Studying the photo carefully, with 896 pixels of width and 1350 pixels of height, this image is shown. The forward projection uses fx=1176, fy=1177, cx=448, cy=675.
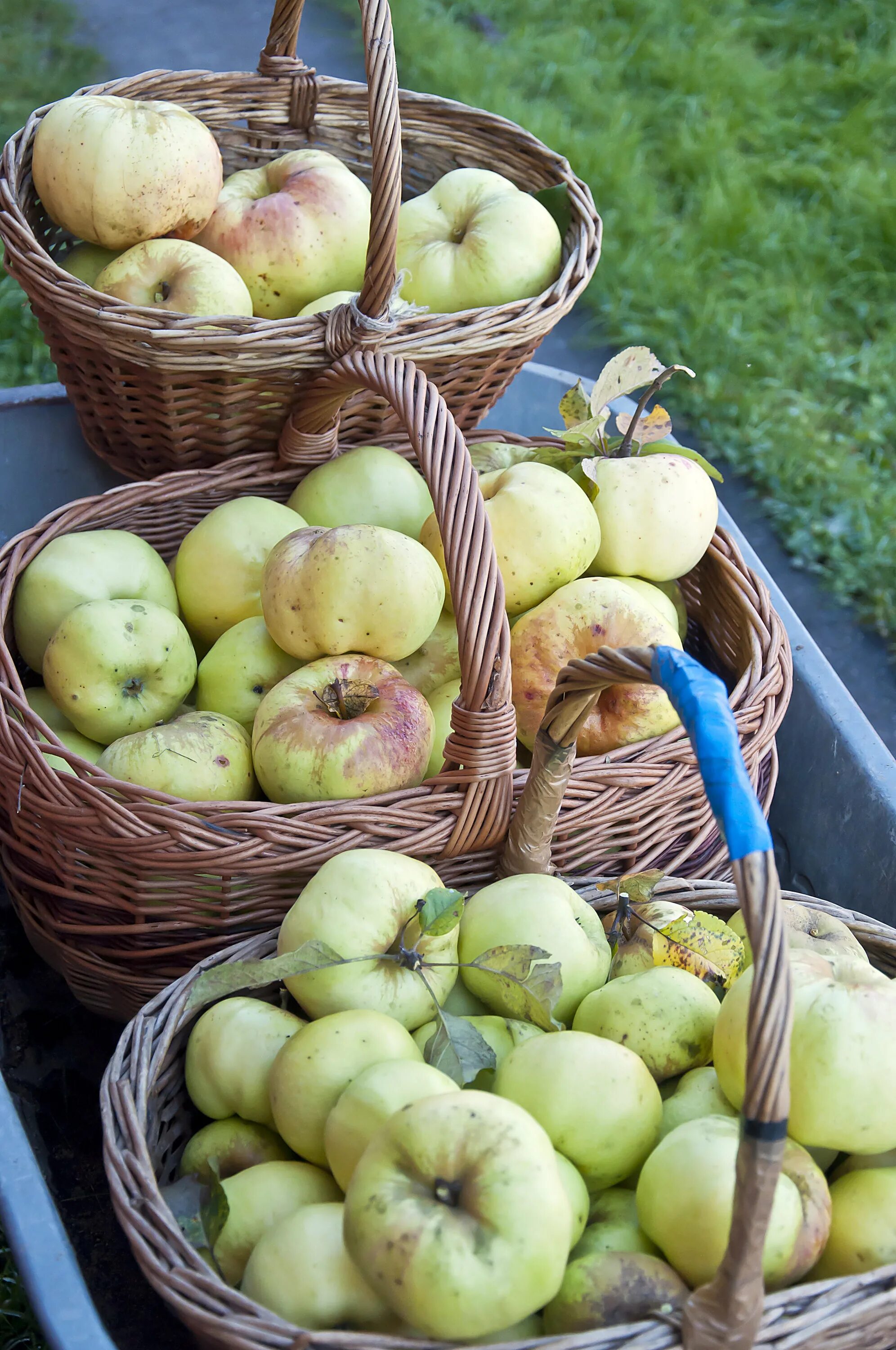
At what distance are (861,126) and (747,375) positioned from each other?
110 cm

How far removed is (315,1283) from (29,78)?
10.5 ft

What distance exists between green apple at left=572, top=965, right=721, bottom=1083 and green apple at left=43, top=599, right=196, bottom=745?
537mm

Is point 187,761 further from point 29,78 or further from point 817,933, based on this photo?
point 29,78

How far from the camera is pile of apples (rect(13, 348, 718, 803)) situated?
1078 mm

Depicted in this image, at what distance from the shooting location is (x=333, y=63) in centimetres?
336

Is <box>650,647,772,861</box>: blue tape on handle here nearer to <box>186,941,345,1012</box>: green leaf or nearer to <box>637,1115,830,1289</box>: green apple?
<box>637,1115,830,1289</box>: green apple

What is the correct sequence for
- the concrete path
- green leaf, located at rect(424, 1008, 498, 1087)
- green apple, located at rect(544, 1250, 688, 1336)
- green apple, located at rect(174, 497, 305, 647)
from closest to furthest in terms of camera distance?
green apple, located at rect(544, 1250, 688, 1336), green leaf, located at rect(424, 1008, 498, 1087), green apple, located at rect(174, 497, 305, 647), the concrete path

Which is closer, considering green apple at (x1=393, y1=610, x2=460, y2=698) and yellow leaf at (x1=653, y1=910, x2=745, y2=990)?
yellow leaf at (x1=653, y1=910, x2=745, y2=990)

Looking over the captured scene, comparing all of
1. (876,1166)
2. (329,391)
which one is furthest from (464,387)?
(876,1166)

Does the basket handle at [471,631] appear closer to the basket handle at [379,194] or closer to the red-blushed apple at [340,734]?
the red-blushed apple at [340,734]

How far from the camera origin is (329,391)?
1277 mm

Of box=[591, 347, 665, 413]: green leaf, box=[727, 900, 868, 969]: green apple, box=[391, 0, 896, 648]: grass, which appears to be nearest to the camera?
box=[727, 900, 868, 969]: green apple

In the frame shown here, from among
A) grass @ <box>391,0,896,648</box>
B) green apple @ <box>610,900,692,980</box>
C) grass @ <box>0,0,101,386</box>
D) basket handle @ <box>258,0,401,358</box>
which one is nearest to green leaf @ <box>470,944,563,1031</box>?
green apple @ <box>610,900,692,980</box>

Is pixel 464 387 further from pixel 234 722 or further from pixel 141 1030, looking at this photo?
pixel 141 1030
